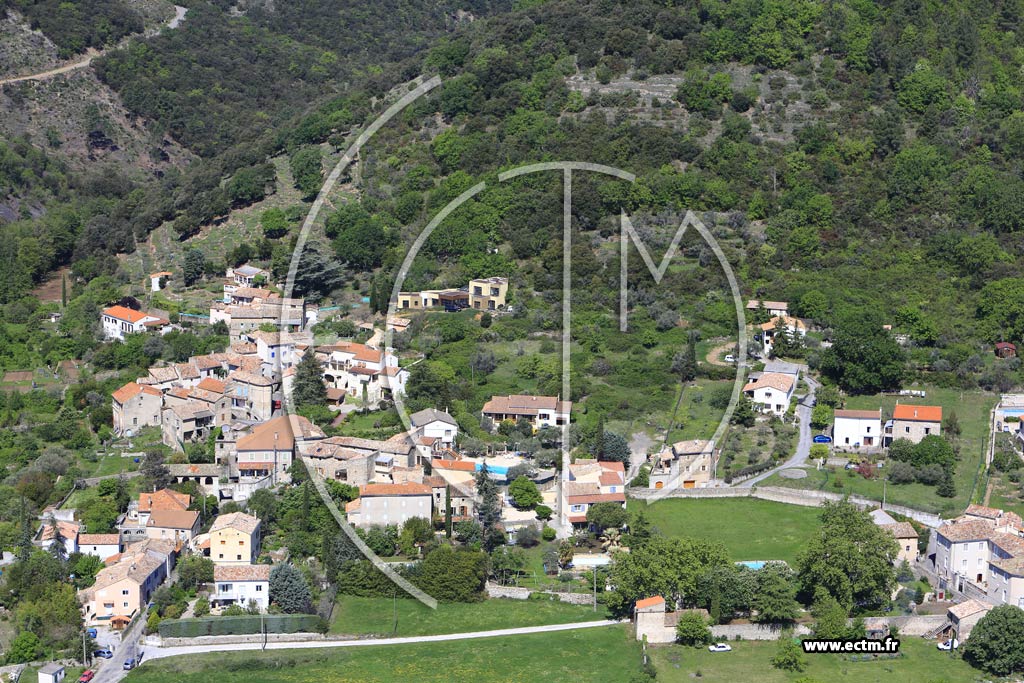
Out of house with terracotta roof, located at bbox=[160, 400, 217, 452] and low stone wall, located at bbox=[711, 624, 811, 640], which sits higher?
house with terracotta roof, located at bbox=[160, 400, 217, 452]

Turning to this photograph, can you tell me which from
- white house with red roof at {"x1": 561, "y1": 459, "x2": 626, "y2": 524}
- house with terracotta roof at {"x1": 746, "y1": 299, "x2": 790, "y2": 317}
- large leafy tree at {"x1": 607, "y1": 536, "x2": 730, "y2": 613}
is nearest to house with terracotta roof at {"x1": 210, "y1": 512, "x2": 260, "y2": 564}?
white house with red roof at {"x1": 561, "y1": 459, "x2": 626, "y2": 524}

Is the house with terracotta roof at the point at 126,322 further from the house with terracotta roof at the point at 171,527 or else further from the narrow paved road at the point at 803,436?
the narrow paved road at the point at 803,436

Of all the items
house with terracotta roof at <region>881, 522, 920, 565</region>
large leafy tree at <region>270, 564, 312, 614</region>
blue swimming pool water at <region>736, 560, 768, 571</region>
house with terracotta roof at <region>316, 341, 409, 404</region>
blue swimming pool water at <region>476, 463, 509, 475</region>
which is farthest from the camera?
house with terracotta roof at <region>316, 341, 409, 404</region>

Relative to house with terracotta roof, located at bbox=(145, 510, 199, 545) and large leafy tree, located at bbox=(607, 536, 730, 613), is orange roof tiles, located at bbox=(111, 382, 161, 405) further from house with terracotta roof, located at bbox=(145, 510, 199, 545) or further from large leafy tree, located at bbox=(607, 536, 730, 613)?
large leafy tree, located at bbox=(607, 536, 730, 613)

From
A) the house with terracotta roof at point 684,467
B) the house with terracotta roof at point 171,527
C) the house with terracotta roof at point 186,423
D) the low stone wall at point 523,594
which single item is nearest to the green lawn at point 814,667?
the low stone wall at point 523,594

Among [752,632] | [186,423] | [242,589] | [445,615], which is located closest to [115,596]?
[242,589]

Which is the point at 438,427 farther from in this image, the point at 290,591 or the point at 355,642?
the point at 355,642

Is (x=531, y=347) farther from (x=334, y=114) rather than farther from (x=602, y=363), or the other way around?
(x=334, y=114)
